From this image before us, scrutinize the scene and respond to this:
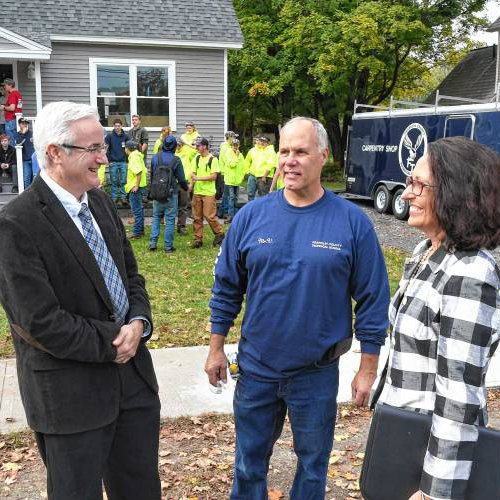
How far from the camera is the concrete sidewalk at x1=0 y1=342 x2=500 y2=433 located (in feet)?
15.3

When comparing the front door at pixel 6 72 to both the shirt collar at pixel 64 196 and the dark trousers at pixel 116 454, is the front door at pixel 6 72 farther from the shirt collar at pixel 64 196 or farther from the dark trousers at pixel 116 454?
the dark trousers at pixel 116 454

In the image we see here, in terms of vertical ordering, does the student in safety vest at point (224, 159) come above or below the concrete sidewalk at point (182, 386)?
above

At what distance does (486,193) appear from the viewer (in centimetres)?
207

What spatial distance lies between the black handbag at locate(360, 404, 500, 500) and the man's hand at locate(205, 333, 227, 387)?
3.61ft

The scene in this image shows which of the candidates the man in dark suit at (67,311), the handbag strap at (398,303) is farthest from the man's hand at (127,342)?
the handbag strap at (398,303)

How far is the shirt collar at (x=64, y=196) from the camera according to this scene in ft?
7.95

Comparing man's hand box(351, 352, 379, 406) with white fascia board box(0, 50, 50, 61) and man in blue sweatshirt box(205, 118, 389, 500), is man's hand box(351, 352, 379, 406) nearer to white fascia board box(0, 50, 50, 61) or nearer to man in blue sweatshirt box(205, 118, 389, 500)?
man in blue sweatshirt box(205, 118, 389, 500)

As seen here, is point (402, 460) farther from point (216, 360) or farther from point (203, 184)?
point (203, 184)

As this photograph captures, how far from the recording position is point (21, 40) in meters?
14.9

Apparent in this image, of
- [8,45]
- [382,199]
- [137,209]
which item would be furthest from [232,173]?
[8,45]

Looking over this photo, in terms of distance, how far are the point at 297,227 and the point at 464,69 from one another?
2745 centimetres

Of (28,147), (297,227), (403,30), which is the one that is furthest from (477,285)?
(403,30)

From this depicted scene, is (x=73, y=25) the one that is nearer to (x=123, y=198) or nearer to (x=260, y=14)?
(x=123, y=198)

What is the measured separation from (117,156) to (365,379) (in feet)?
40.3
